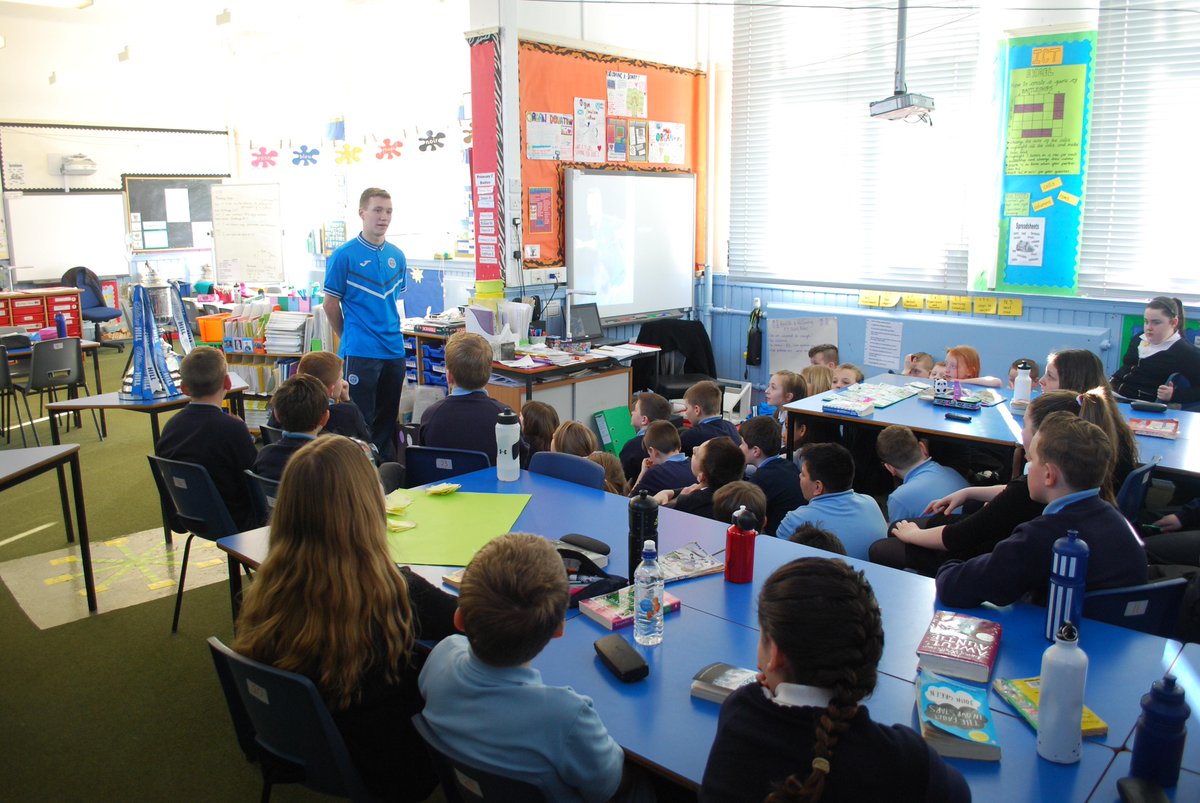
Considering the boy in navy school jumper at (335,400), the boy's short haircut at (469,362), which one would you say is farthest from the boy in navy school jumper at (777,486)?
the boy in navy school jumper at (335,400)

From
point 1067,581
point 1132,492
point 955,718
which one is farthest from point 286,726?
point 1132,492

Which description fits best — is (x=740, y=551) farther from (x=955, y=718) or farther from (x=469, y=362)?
(x=469, y=362)

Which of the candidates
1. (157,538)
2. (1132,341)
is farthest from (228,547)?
(1132,341)

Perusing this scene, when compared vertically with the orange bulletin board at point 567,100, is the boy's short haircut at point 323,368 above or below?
below

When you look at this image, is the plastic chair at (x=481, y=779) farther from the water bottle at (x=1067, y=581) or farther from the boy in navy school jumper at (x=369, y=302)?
the boy in navy school jumper at (x=369, y=302)

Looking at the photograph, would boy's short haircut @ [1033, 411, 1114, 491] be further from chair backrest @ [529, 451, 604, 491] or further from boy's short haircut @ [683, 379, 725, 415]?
boy's short haircut @ [683, 379, 725, 415]

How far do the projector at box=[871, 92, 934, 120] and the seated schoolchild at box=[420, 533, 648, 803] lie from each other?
15.0 ft

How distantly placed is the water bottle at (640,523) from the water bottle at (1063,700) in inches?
38.3

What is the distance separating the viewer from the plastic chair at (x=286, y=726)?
5.48ft

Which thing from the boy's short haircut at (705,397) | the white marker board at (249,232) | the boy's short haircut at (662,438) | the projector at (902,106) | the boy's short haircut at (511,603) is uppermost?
the projector at (902,106)

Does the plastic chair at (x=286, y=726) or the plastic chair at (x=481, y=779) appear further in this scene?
the plastic chair at (x=286, y=726)

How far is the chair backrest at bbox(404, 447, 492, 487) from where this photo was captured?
338 centimetres

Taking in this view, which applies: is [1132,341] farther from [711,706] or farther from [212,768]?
[212,768]

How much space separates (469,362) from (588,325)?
302 centimetres
